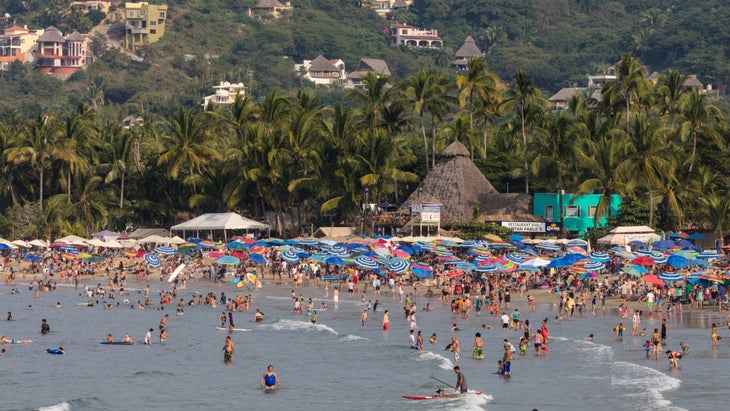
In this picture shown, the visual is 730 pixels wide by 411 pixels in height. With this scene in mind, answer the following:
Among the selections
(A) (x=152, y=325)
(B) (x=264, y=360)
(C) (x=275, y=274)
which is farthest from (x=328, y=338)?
(C) (x=275, y=274)

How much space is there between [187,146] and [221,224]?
31.3 ft

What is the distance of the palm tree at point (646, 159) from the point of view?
7862 centimetres

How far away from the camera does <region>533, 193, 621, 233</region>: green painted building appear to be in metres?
85.0

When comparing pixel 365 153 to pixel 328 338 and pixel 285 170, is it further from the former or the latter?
pixel 328 338

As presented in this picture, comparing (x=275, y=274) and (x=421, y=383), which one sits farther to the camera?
(x=275, y=274)

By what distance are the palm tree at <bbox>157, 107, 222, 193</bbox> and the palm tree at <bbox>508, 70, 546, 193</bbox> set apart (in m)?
24.6

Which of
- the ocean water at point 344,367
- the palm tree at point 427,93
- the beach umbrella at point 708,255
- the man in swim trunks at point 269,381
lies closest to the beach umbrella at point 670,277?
the ocean water at point 344,367

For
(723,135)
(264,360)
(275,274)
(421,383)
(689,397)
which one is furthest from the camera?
(723,135)

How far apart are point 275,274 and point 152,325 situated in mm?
18796

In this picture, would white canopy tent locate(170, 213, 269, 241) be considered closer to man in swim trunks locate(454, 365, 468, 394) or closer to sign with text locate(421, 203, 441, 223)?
sign with text locate(421, 203, 441, 223)

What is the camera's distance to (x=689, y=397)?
3962cm

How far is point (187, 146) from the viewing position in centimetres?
9650

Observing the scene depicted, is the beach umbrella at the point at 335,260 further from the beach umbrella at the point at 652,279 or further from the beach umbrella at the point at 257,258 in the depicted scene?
the beach umbrella at the point at 652,279

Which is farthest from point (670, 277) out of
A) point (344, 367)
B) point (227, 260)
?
point (227, 260)
